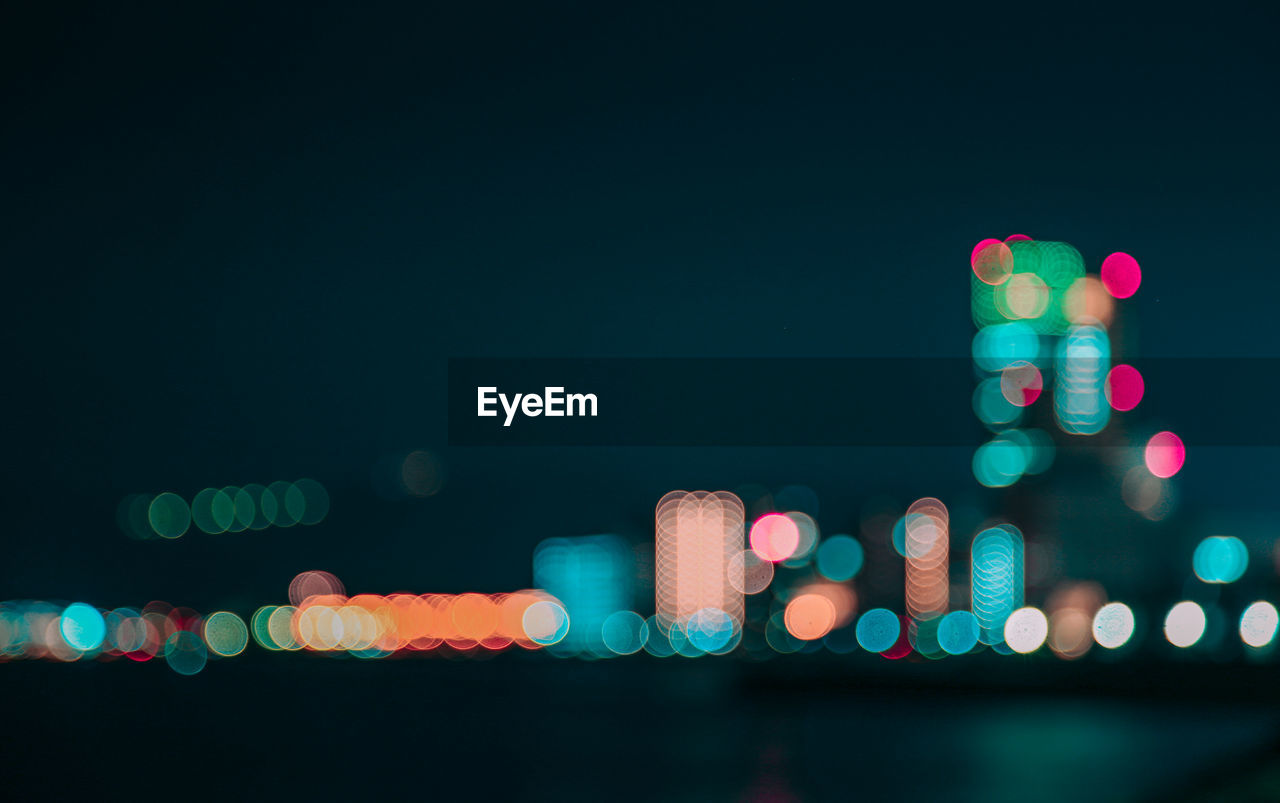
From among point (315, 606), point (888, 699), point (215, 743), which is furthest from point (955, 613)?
point (215, 743)

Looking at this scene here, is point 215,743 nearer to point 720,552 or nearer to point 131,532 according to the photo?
point 131,532

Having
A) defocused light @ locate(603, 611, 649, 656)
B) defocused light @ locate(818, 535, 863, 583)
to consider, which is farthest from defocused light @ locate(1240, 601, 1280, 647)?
defocused light @ locate(603, 611, 649, 656)

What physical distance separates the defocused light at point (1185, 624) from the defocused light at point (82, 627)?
1452 inches

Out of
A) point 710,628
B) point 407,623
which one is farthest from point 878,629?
point 407,623

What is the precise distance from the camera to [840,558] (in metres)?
60.5

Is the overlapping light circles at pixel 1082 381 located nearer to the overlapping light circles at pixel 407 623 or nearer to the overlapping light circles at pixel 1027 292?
the overlapping light circles at pixel 1027 292

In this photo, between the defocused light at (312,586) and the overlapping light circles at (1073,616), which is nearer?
the overlapping light circles at (1073,616)

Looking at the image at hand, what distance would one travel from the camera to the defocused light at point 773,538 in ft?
205

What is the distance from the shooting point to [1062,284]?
163 feet

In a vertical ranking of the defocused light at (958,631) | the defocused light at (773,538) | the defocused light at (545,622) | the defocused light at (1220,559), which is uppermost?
the defocused light at (773,538)

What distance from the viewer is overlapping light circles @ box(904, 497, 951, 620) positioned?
53.3 meters

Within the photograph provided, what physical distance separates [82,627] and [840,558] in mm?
35660

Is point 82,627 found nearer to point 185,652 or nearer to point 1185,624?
point 185,652

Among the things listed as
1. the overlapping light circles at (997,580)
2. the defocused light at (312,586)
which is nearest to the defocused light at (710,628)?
the overlapping light circles at (997,580)
